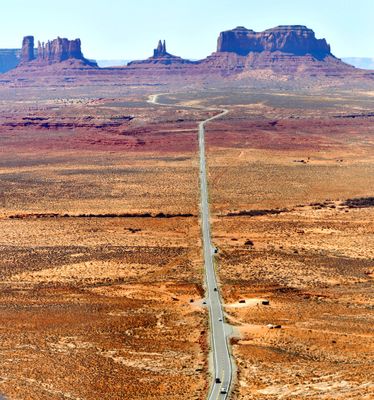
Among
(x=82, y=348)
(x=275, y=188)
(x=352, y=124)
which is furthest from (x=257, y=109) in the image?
(x=82, y=348)

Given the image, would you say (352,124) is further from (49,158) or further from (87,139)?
(49,158)

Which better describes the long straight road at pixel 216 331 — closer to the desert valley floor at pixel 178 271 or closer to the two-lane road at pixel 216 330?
the two-lane road at pixel 216 330

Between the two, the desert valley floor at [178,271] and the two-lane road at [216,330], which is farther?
the desert valley floor at [178,271]

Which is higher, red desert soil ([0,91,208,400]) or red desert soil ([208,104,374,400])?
red desert soil ([208,104,374,400])

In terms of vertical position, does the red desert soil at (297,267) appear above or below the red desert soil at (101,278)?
above

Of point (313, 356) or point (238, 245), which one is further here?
point (238, 245)

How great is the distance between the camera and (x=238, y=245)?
201 ft

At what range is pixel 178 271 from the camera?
54156 mm

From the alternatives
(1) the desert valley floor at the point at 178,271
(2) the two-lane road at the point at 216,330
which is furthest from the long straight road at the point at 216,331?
(1) the desert valley floor at the point at 178,271

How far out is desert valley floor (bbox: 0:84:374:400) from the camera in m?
37.1

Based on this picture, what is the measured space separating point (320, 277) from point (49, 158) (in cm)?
6793

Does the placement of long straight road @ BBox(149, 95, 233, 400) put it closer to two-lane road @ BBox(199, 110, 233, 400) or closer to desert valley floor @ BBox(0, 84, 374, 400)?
two-lane road @ BBox(199, 110, 233, 400)

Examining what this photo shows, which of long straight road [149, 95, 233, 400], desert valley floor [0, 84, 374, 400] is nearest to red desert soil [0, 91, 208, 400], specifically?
desert valley floor [0, 84, 374, 400]

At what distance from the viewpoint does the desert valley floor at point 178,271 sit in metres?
37.1
